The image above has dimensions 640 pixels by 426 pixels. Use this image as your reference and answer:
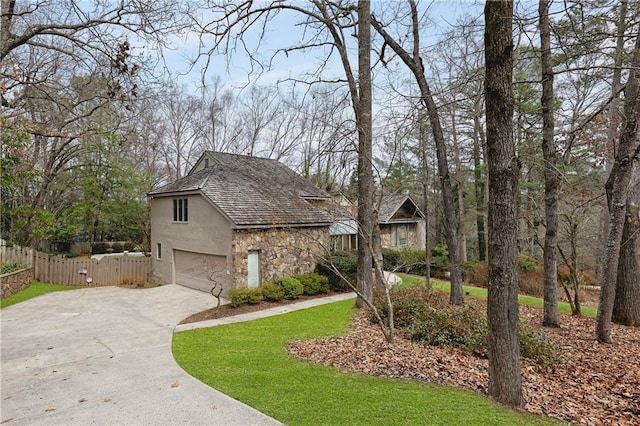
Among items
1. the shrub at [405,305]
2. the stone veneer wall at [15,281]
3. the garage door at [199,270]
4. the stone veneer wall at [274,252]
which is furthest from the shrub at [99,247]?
the shrub at [405,305]

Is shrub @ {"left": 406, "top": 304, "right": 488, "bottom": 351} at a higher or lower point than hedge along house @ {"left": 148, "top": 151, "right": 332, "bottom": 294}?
lower

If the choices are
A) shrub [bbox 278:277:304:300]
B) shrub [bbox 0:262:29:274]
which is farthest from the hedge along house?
shrub [bbox 0:262:29:274]

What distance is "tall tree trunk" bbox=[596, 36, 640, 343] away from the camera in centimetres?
730

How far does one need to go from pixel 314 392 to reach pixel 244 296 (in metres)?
8.04

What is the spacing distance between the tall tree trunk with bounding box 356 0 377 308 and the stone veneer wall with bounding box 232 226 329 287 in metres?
2.14

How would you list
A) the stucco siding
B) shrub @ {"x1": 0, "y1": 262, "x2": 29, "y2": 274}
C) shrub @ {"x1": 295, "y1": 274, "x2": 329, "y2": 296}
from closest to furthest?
shrub @ {"x1": 0, "y1": 262, "x2": 29, "y2": 274} < the stucco siding < shrub @ {"x1": 295, "y1": 274, "x2": 329, "y2": 296}

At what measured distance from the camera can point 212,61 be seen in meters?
9.16

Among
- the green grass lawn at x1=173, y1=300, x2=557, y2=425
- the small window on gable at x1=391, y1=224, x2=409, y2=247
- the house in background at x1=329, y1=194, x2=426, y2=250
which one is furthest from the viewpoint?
the small window on gable at x1=391, y1=224, x2=409, y2=247

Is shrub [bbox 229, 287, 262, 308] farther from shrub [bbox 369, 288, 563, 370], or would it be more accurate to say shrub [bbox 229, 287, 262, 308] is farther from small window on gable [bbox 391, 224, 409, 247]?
small window on gable [bbox 391, 224, 409, 247]

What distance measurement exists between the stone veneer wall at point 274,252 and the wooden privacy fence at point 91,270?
7026 millimetres

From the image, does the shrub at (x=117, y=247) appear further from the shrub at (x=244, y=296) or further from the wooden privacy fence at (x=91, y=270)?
the shrub at (x=244, y=296)

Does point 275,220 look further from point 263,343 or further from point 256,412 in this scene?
point 256,412

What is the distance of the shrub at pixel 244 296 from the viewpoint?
41.3 ft

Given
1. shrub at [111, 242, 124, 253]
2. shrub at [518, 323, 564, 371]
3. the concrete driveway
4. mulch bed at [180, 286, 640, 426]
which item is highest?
shrub at [111, 242, 124, 253]
